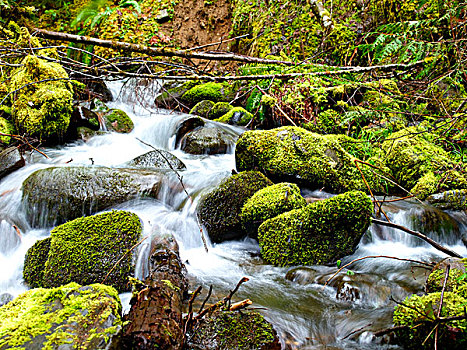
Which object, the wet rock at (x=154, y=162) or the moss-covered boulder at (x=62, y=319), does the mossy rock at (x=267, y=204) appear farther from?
the moss-covered boulder at (x=62, y=319)

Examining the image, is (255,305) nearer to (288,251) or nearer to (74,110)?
(288,251)

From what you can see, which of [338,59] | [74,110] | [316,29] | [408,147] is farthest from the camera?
[316,29]

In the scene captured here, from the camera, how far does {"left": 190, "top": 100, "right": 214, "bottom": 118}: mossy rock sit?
33.6 feet

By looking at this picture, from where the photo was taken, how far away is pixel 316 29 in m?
10.0

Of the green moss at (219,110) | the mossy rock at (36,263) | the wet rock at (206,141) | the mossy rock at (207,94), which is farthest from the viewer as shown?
the mossy rock at (207,94)

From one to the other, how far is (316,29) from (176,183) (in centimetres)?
750

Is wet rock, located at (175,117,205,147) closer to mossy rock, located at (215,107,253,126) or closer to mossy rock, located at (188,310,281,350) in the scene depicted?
mossy rock, located at (215,107,253,126)

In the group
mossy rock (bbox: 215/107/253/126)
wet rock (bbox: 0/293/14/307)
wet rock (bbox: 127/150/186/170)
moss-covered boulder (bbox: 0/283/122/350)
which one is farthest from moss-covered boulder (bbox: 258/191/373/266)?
mossy rock (bbox: 215/107/253/126)

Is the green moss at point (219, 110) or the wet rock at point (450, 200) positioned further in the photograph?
the green moss at point (219, 110)

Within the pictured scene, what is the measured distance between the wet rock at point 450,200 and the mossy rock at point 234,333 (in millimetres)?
4045

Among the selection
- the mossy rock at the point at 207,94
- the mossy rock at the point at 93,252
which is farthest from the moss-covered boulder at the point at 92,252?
the mossy rock at the point at 207,94

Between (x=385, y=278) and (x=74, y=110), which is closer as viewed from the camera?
(x=385, y=278)

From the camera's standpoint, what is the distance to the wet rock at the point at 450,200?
16.3 feet

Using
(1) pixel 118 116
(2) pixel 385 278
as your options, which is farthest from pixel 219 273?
(1) pixel 118 116
